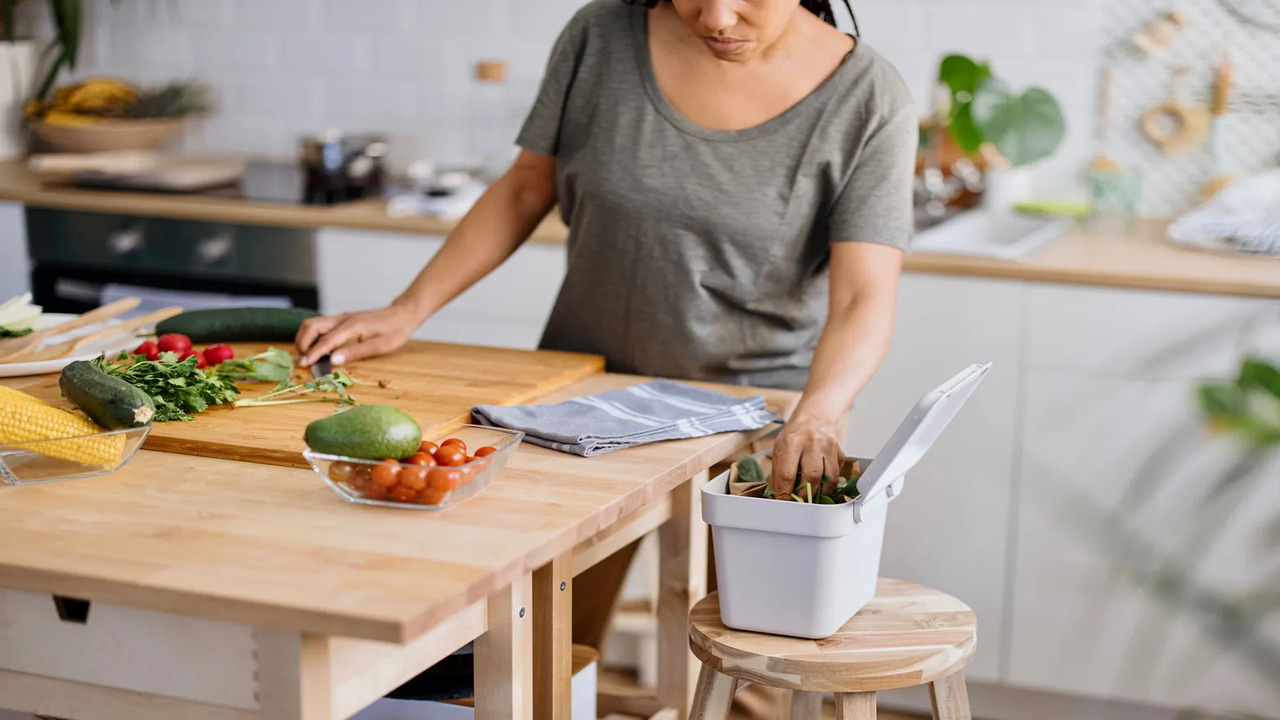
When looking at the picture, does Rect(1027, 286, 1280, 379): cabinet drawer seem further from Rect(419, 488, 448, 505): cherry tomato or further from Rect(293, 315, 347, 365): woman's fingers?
Rect(419, 488, 448, 505): cherry tomato

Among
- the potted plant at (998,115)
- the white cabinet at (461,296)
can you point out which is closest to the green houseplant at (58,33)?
the white cabinet at (461,296)

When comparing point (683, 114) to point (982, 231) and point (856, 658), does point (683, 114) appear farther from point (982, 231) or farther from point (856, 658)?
point (982, 231)

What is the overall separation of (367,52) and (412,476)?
9.64 feet

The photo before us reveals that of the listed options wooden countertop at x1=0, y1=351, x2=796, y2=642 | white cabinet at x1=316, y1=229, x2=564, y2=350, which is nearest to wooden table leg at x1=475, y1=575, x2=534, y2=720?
wooden countertop at x1=0, y1=351, x2=796, y2=642

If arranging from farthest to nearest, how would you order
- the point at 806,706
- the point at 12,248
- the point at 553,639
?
the point at 12,248 < the point at 806,706 < the point at 553,639

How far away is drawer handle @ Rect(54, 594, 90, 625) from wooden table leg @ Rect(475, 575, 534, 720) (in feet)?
1.29

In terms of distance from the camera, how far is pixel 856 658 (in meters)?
1.46

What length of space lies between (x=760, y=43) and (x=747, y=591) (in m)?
0.80

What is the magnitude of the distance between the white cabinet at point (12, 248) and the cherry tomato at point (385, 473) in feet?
8.97

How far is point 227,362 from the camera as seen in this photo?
183 cm

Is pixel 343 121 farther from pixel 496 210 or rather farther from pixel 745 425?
pixel 745 425

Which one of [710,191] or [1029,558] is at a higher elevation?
[710,191]

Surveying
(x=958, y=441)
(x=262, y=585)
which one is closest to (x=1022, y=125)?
(x=958, y=441)

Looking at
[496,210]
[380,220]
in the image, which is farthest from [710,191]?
[380,220]
